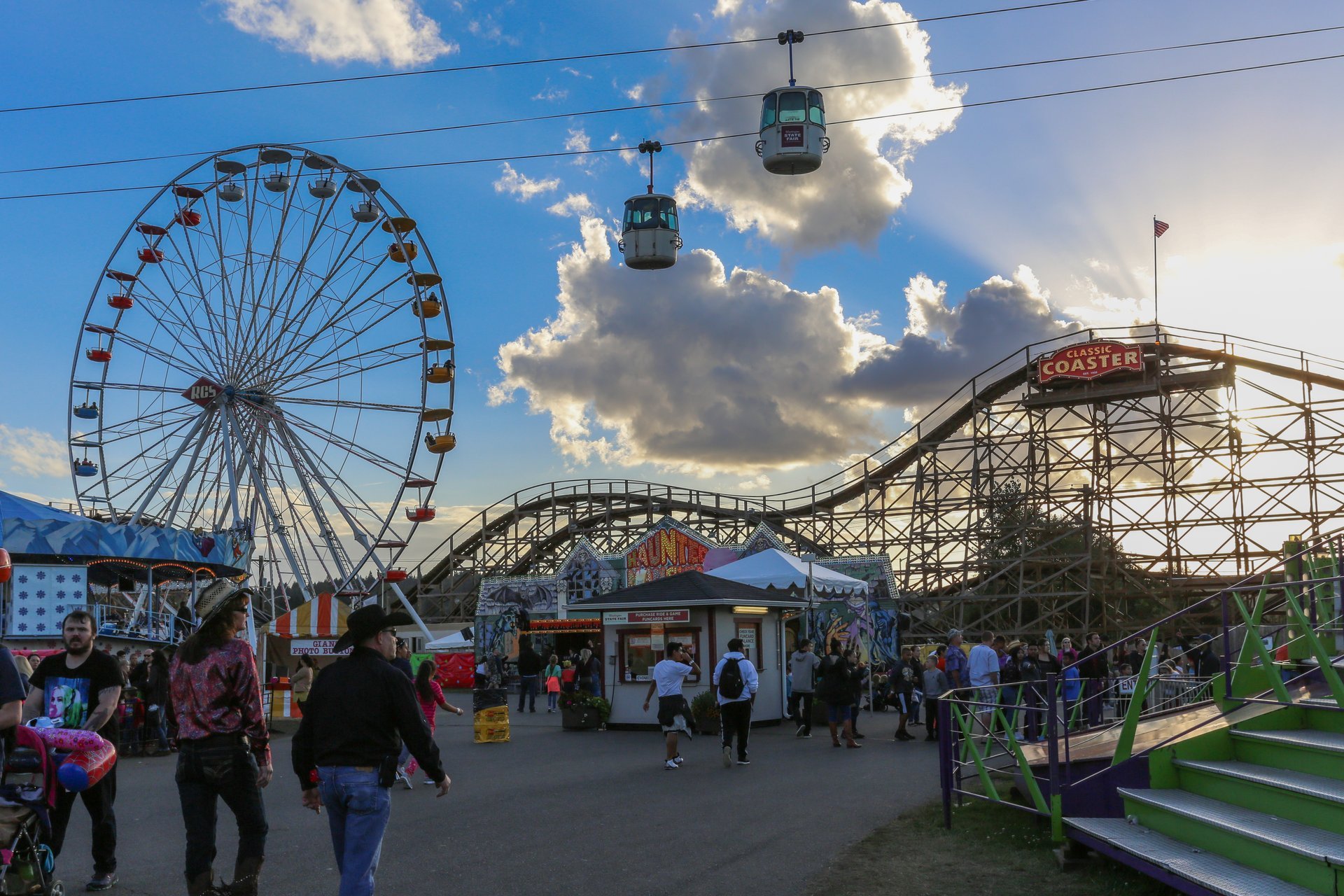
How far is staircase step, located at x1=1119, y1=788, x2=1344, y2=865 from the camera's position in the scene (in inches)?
211

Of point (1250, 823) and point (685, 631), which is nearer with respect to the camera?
point (1250, 823)

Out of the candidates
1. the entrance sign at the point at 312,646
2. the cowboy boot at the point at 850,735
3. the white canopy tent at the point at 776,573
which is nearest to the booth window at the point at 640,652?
the white canopy tent at the point at 776,573

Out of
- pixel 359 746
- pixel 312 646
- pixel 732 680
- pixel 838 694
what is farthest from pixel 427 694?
pixel 312 646

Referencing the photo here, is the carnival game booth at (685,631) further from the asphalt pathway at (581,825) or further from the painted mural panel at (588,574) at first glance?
the painted mural panel at (588,574)

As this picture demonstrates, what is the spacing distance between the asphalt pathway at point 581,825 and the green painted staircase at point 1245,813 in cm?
220

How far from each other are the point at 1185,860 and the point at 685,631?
14352 millimetres

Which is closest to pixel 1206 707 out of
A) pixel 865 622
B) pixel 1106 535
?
pixel 865 622

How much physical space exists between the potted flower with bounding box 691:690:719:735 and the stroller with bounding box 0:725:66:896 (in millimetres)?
13542

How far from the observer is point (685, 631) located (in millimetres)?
20281

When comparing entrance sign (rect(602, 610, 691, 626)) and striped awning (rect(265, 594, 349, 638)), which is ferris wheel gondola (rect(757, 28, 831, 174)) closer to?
entrance sign (rect(602, 610, 691, 626))

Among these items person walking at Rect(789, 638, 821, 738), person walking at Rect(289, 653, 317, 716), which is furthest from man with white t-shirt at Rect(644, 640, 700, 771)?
person walking at Rect(289, 653, 317, 716)

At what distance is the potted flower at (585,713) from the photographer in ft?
67.6

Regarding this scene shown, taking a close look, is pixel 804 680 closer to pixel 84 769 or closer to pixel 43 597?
pixel 43 597

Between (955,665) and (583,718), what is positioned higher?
(955,665)
